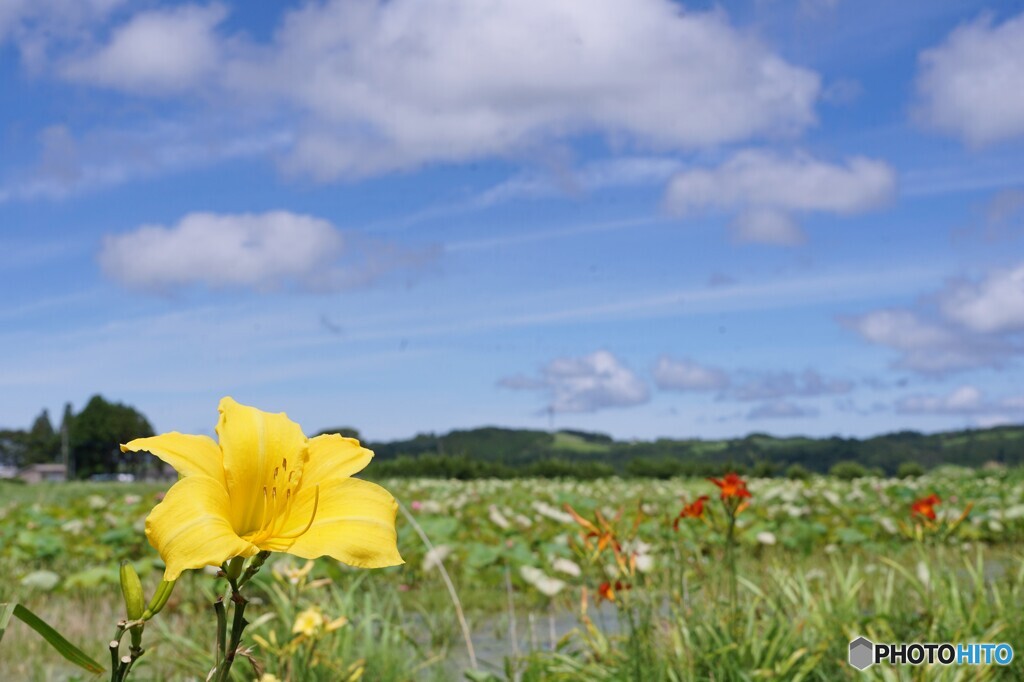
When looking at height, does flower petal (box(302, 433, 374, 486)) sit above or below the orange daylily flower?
above

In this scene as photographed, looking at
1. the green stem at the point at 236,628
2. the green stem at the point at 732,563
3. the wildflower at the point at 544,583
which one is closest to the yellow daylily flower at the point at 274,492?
Result: the green stem at the point at 236,628

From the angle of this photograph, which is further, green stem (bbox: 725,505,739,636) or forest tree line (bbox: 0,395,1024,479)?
forest tree line (bbox: 0,395,1024,479)

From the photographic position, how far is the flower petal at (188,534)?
3.39 ft

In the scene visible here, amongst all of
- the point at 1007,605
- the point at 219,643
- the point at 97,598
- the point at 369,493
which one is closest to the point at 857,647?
the point at 1007,605

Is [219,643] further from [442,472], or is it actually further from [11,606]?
[442,472]

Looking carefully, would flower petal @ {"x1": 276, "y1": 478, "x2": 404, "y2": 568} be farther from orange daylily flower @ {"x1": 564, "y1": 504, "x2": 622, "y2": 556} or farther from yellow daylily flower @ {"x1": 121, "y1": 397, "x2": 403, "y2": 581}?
orange daylily flower @ {"x1": 564, "y1": 504, "x2": 622, "y2": 556}

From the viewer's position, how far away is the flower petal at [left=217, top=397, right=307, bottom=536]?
1177 mm

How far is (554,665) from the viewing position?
11.8ft

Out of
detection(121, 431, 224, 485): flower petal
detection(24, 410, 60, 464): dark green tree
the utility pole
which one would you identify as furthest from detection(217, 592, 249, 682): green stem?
detection(24, 410, 60, 464): dark green tree

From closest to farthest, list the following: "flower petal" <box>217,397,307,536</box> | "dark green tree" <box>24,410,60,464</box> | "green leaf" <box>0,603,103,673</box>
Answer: "green leaf" <box>0,603,103,673</box> < "flower petal" <box>217,397,307,536</box> < "dark green tree" <box>24,410,60,464</box>

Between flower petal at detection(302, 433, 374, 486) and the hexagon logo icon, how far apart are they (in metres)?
2.99

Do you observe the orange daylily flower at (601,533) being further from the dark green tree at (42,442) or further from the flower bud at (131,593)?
the dark green tree at (42,442)

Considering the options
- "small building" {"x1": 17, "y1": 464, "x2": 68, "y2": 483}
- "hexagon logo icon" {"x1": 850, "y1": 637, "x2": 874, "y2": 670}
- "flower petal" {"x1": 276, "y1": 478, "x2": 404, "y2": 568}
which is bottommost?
"small building" {"x1": 17, "y1": 464, "x2": 68, "y2": 483}

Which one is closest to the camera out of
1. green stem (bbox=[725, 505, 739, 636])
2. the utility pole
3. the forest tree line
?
green stem (bbox=[725, 505, 739, 636])
